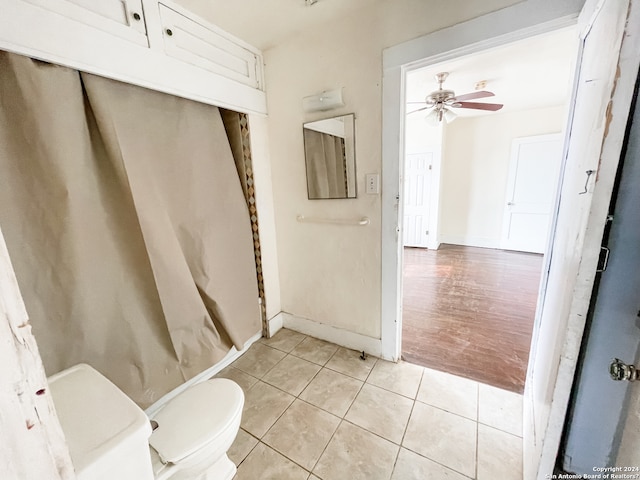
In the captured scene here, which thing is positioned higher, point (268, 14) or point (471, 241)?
point (268, 14)

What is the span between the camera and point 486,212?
173 inches

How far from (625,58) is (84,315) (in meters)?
1.96

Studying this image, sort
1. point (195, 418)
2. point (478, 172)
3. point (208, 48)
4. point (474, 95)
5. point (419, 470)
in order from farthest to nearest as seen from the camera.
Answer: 1. point (478, 172)
2. point (474, 95)
3. point (208, 48)
4. point (419, 470)
5. point (195, 418)

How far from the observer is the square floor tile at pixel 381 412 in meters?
1.28

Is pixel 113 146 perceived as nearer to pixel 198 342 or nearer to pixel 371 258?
pixel 198 342

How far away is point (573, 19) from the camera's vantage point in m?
1.03

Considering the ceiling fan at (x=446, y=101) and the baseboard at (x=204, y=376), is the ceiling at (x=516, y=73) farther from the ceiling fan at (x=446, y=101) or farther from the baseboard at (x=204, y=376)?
the baseboard at (x=204, y=376)

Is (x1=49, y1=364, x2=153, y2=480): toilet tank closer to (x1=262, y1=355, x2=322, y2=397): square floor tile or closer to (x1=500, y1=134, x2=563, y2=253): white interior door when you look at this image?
(x1=262, y1=355, x2=322, y2=397): square floor tile

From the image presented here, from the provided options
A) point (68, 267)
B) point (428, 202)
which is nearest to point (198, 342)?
point (68, 267)

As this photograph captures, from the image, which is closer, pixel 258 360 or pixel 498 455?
pixel 498 455

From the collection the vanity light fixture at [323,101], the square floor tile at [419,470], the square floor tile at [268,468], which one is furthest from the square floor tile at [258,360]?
the vanity light fixture at [323,101]

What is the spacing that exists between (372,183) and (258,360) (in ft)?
4.83

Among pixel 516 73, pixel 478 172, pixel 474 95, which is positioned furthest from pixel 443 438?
pixel 478 172

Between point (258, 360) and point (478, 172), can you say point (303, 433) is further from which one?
point (478, 172)
